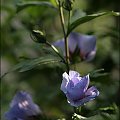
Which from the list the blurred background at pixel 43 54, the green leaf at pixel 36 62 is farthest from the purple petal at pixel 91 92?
the blurred background at pixel 43 54

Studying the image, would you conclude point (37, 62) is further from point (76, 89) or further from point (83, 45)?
point (83, 45)

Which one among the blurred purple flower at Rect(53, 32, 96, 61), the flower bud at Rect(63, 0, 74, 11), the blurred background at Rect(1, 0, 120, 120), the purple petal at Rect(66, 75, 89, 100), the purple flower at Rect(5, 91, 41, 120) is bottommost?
the blurred background at Rect(1, 0, 120, 120)

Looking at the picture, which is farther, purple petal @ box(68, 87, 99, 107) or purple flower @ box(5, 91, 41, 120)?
purple flower @ box(5, 91, 41, 120)

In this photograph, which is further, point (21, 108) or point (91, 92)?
point (21, 108)

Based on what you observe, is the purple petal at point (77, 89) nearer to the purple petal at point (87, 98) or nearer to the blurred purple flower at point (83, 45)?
the purple petal at point (87, 98)

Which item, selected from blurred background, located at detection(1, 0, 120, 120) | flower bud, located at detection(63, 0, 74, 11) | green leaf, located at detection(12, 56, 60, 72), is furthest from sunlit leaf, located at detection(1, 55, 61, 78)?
blurred background, located at detection(1, 0, 120, 120)

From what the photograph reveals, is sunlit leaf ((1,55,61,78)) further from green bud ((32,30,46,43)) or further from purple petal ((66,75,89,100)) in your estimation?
purple petal ((66,75,89,100))

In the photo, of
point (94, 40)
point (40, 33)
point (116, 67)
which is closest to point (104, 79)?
point (94, 40)

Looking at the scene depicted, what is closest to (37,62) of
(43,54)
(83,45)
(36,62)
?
(36,62)
